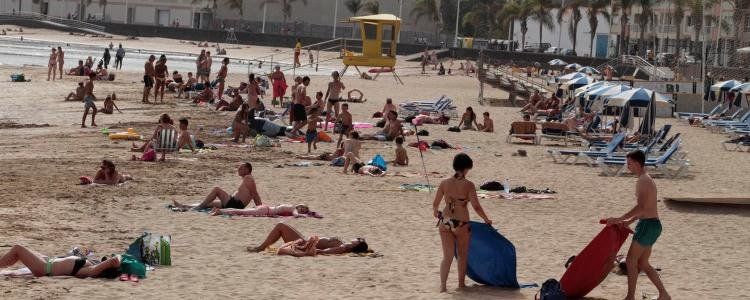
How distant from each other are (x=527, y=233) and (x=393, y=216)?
167 cm

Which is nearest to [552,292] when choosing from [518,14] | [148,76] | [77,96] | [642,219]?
[642,219]

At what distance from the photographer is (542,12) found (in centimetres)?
9038

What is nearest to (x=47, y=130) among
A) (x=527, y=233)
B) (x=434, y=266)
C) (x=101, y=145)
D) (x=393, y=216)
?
(x=101, y=145)

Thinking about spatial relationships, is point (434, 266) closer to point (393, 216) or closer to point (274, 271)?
point (274, 271)

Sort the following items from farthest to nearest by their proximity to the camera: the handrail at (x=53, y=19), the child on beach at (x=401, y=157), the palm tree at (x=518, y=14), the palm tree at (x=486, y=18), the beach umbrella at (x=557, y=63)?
1. the palm tree at (x=486, y=18)
2. the handrail at (x=53, y=19)
3. the palm tree at (x=518, y=14)
4. the beach umbrella at (x=557, y=63)
5. the child on beach at (x=401, y=157)

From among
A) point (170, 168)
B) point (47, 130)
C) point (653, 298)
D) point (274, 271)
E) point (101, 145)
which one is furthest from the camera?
point (47, 130)

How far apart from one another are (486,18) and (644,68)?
47.6 metres

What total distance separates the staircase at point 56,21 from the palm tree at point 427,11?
24504mm

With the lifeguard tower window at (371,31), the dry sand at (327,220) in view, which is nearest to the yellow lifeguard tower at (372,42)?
the lifeguard tower window at (371,31)

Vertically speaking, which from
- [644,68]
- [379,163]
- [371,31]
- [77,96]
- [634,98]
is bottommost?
[379,163]

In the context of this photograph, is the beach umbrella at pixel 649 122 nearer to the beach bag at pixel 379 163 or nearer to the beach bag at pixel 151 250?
the beach bag at pixel 379 163

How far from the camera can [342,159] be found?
64.4 ft

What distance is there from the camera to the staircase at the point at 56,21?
94.0 m

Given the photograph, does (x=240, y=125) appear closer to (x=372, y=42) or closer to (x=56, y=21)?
(x=372, y=42)
